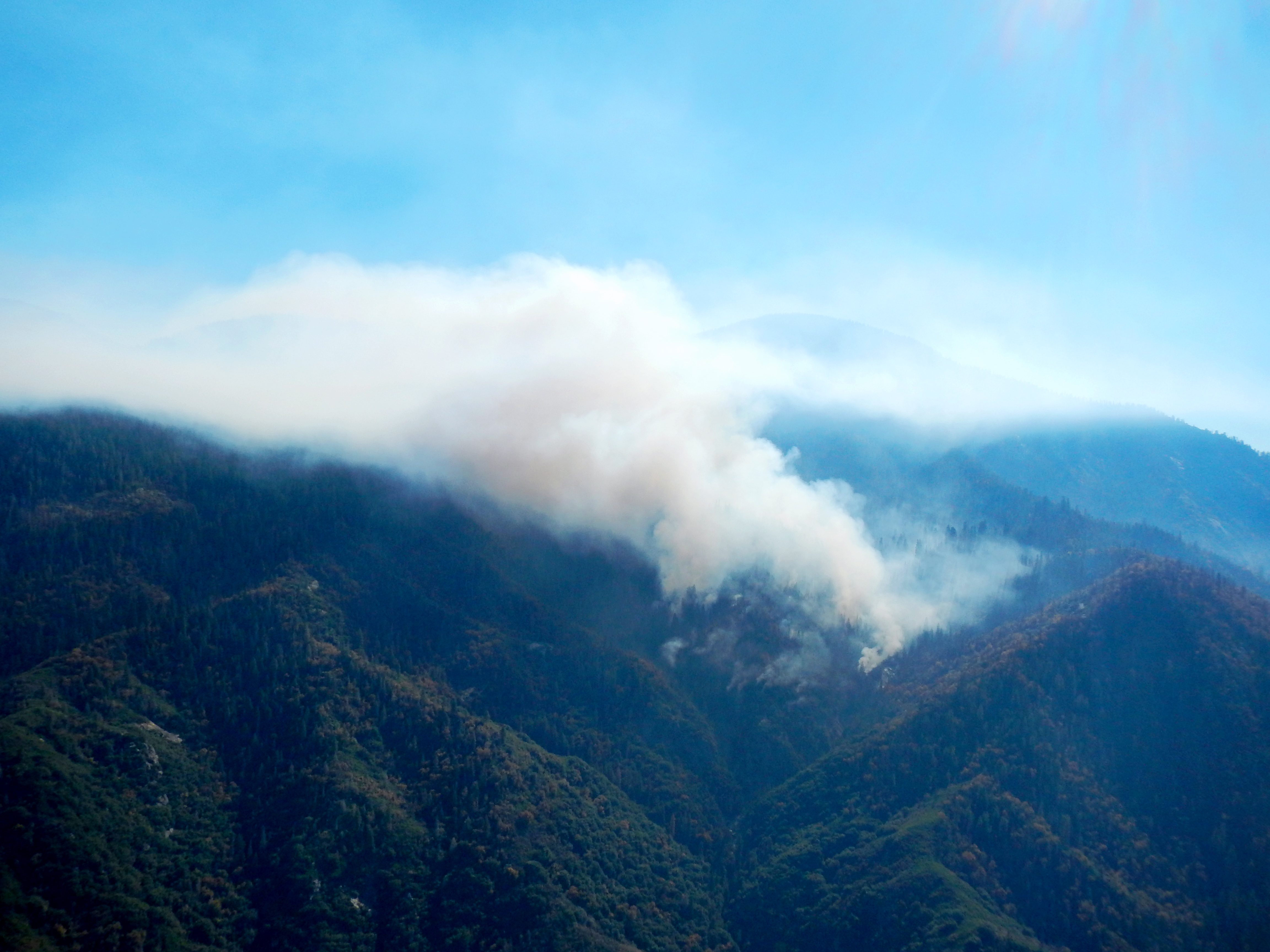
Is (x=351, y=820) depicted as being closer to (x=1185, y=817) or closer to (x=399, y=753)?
(x=399, y=753)

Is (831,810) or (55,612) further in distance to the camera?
(831,810)

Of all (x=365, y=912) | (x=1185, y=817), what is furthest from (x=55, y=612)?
(x=1185, y=817)

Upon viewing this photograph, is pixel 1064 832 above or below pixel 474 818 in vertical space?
above

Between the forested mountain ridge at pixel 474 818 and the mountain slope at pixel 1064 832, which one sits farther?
the mountain slope at pixel 1064 832

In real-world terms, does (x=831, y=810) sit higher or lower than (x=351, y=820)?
higher

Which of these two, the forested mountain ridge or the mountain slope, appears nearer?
the forested mountain ridge

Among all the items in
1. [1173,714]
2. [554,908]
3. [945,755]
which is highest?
[1173,714]

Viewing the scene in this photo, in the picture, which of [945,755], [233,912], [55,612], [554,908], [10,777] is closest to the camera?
[10,777]

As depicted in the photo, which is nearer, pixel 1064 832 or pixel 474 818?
pixel 474 818
